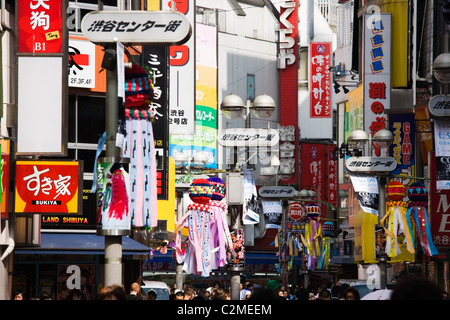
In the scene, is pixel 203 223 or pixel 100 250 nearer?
pixel 203 223

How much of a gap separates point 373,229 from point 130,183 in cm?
1768

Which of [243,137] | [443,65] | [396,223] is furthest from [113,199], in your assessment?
[396,223]

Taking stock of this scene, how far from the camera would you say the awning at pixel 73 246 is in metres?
22.9

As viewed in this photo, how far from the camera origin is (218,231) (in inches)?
834

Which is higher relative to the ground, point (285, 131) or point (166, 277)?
point (285, 131)

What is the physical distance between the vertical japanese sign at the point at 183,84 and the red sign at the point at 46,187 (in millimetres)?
17105

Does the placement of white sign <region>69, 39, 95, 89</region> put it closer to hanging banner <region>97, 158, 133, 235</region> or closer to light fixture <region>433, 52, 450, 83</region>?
light fixture <region>433, 52, 450, 83</region>

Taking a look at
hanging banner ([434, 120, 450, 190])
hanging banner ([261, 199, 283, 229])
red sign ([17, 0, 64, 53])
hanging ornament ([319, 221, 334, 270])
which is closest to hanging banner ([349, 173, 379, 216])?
hanging banner ([434, 120, 450, 190])

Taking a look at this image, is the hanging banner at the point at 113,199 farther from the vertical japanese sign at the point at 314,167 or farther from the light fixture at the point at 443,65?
the vertical japanese sign at the point at 314,167

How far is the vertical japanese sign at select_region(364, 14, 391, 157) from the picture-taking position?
40.6 m

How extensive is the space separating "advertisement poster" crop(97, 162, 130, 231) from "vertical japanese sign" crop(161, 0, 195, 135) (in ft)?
77.4
